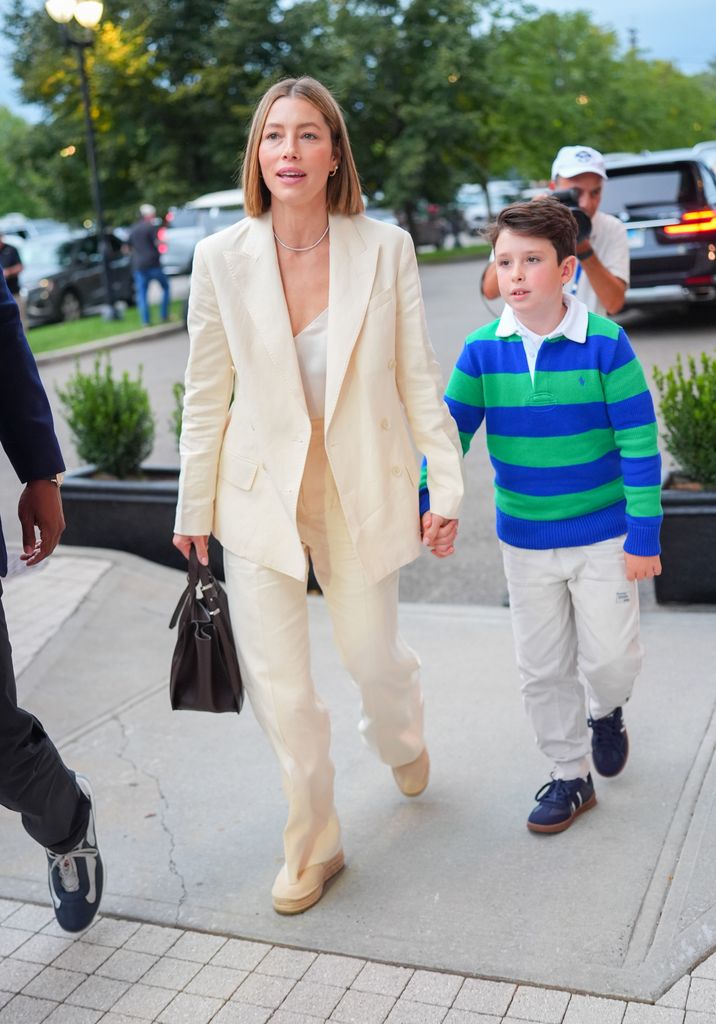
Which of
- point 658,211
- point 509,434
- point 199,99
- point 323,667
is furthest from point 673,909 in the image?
point 199,99

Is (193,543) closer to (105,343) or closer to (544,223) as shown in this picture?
(544,223)

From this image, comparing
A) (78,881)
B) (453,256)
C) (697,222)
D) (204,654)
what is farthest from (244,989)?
(453,256)

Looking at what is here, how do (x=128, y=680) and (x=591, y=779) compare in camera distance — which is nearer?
(x=591, y=779)

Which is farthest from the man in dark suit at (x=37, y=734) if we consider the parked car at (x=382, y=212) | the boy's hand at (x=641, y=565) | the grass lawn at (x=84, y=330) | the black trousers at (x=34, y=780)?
the parked car at (x=382, y=212)

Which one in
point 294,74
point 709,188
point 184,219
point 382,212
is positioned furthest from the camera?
point 382,212

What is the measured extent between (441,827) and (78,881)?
1116 millimetres

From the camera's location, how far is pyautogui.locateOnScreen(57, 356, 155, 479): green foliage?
23.1 ft

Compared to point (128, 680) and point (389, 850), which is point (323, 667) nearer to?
point (128, 680)

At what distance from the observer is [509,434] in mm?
3551

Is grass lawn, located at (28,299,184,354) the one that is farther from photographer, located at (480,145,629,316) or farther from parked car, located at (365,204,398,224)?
photographer, located at (480,145,629,316)

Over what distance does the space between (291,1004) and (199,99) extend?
27.5 meters

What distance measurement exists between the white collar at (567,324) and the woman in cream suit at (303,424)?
0.26 m

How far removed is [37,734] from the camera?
3.16 meters

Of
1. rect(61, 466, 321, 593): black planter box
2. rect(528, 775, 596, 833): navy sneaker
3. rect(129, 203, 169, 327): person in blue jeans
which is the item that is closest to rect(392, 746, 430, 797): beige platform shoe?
rect(528, 775, 596, 833): navy sneaker
